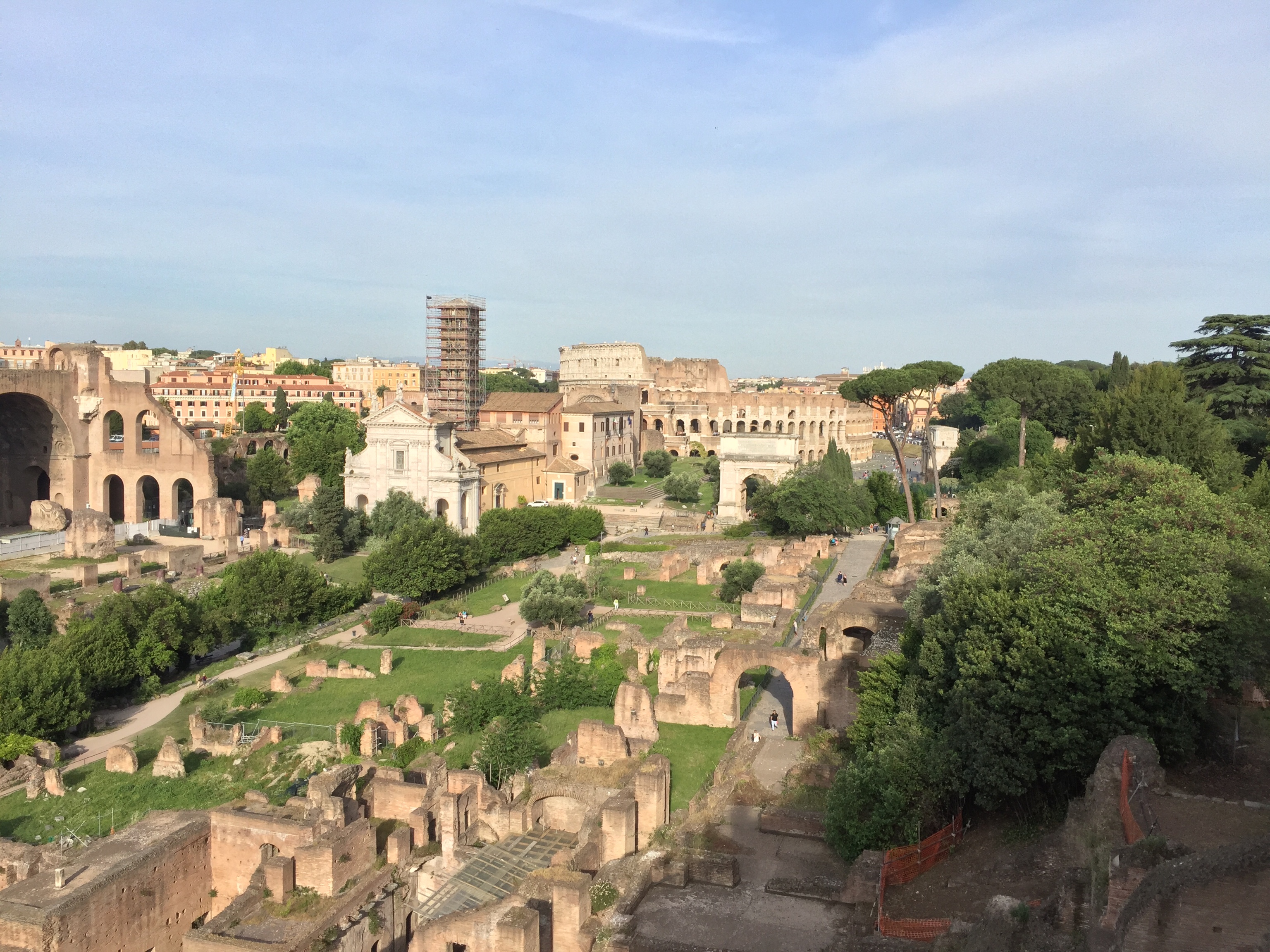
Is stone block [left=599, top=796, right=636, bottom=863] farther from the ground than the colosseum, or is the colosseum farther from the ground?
the colosseum

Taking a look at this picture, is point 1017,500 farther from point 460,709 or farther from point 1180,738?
point 460,709

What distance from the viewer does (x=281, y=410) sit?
80750 millimetres

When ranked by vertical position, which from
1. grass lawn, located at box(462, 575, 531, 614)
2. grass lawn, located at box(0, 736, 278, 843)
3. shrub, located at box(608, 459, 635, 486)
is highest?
shrub, located at box(608, 459, 635, 486)

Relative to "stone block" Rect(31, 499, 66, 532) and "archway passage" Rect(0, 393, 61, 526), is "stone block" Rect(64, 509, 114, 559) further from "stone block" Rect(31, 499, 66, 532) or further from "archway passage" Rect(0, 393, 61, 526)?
"archway passage" Rect(0, 393, 61, 526)

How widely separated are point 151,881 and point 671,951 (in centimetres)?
836

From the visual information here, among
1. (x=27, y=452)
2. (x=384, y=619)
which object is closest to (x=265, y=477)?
(x=27, y=452)

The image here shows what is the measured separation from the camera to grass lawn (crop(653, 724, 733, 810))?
57.6ft

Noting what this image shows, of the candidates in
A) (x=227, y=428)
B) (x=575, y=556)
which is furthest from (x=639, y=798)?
(x=227, y=428)

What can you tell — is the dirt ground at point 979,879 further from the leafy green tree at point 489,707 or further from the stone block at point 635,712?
the leafy green tree at point 489,707

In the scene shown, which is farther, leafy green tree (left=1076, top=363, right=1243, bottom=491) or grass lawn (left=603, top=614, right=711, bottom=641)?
grass lawn (left=603, top=614, right=711, bottom=641)

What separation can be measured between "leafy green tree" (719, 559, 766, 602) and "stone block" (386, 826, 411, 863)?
51.5 feet

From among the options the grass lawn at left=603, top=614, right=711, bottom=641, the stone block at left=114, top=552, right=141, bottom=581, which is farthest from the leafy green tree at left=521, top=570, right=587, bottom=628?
the stone block at left=114, top=552, right=141, bottom=581

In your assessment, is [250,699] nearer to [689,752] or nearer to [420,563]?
[420,563]

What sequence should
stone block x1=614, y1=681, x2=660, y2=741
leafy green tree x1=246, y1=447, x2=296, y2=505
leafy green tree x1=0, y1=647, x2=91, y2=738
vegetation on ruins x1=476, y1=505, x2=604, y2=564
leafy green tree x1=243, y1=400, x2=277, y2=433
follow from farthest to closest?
leafy green tree x1=243, y1=400, x2=277, y2=433 < leafy green tree x1=246, y1=447, x2=296, y2=505 < vegetation on ruins x1=476, y1=505, x2=604, y2=564 < leafy green tree x1=0, y1=647, x2=91, y2=738 < stone block x1=614, y1=681, x2=660, y2=741
